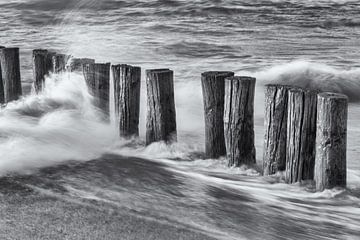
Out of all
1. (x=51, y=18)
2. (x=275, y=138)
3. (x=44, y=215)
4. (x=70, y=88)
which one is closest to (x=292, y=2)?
(x=51, y=18)

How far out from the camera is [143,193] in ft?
15.2

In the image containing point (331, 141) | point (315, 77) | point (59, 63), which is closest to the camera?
point (331, 141)

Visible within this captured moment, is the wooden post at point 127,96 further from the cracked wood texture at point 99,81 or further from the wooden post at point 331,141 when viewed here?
the wooden post at point 331,141

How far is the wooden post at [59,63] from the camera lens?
6848 millimetres

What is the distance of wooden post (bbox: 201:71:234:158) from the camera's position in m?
5.15

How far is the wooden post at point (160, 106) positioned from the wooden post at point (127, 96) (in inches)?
10.5

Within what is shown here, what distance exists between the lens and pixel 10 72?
7.52 meters

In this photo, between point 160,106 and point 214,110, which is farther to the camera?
point 160,106

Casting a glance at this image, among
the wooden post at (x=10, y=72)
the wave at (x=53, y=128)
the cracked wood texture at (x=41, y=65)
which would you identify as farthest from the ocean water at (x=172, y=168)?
the wooden post at (x=10, y=72)

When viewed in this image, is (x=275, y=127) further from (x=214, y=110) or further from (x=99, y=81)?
(x=99, y=81)

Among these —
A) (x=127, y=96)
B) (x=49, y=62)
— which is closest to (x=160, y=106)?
(x=127, y=96)

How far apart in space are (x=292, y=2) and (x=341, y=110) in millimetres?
18685

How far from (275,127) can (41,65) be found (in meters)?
3.57

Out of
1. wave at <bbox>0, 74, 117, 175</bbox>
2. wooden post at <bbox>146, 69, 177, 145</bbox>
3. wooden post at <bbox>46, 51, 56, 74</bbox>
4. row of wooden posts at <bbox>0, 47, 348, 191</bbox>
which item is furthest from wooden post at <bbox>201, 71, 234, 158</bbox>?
wooden post at <bbox>46, 51, 56, 74</bbox>
